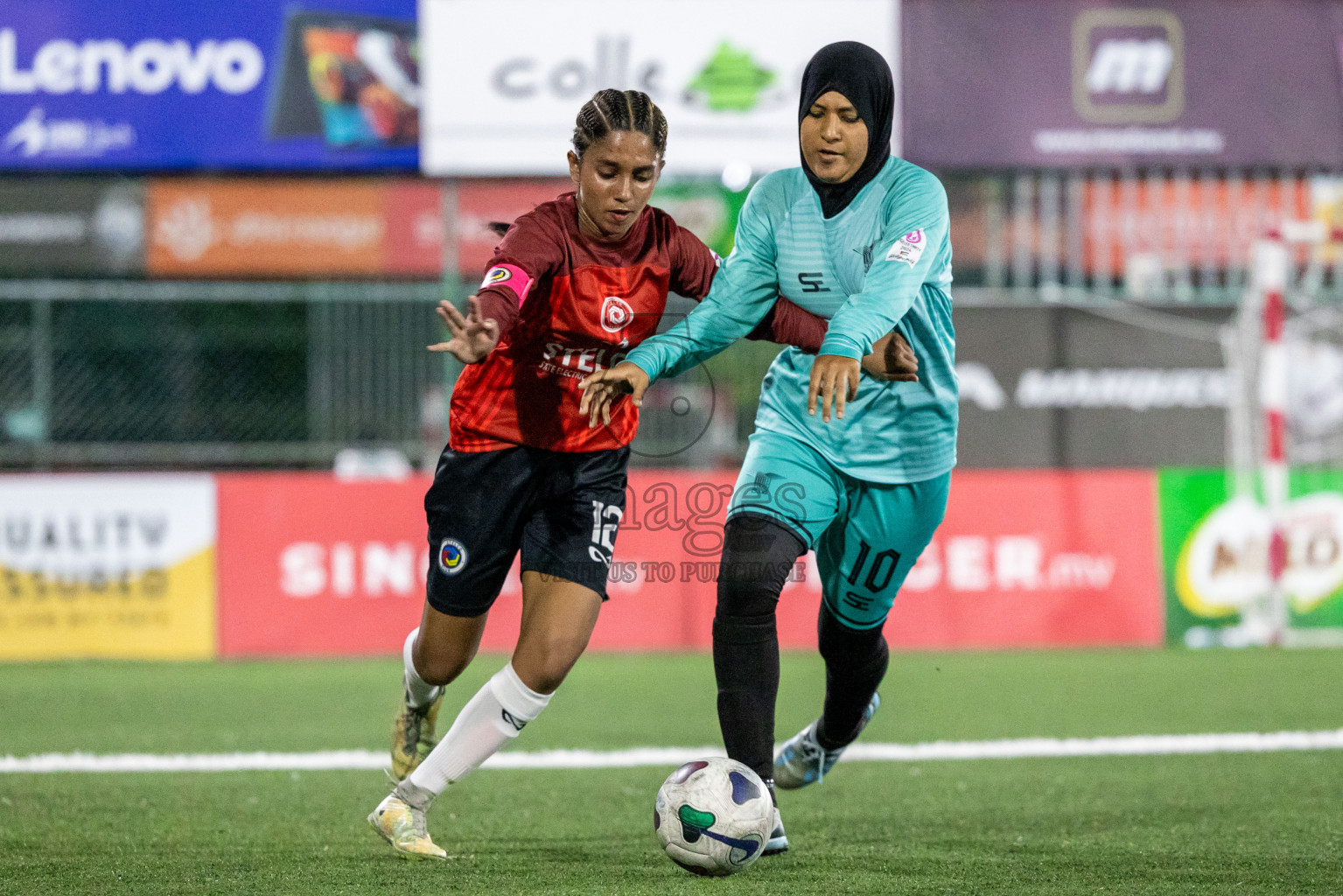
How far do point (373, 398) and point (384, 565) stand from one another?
139 cm

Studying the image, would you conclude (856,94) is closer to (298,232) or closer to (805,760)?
(805,760)

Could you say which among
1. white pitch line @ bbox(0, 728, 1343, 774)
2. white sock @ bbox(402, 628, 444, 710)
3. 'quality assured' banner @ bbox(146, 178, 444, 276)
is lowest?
white pitch line @ bbox(0, 728, 1343, 774)

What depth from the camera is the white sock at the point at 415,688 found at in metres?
5.11

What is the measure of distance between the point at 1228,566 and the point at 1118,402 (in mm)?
1498

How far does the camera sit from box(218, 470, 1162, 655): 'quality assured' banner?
1042cm

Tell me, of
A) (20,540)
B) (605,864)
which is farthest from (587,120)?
(20,540)

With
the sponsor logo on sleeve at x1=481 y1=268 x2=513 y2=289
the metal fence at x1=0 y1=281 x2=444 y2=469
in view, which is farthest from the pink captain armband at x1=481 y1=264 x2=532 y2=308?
the metal fence at x1=0 y1=281 x2=444 y2=469

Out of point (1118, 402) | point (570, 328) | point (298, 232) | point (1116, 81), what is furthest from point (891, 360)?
point (298, 232)

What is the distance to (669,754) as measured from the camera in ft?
22.0

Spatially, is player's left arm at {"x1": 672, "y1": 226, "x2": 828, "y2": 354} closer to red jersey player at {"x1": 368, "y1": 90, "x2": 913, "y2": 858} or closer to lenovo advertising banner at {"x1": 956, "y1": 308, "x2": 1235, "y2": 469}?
red jersey player at {"x1": 368, "y1": 90, "x2": 913, "y2": 858}

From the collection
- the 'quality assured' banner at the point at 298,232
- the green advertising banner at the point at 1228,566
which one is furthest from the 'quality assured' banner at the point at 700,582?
the 'quality assured' banner at the point at 298,232

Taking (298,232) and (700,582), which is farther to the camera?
(298,232)

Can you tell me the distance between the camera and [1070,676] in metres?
9.37

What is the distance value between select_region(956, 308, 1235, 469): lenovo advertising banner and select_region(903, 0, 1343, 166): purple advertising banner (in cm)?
121
